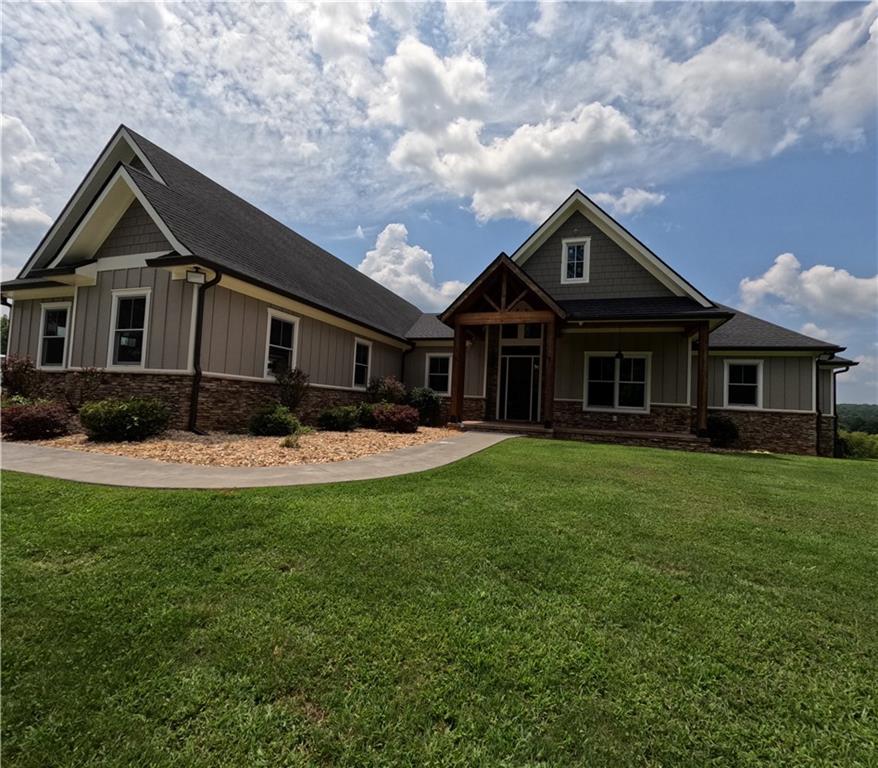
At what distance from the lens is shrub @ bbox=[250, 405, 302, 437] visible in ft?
33.8

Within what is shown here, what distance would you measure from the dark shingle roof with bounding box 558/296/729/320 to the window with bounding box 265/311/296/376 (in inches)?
317

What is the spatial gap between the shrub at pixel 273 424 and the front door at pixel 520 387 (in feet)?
26.5

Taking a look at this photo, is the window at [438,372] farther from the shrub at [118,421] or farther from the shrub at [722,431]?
the shrub at [118,421]

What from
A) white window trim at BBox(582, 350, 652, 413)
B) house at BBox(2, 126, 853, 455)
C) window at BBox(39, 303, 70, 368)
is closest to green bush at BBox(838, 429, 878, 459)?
house at BBox(2, 126, 853, 455)

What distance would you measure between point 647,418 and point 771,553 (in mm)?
11572

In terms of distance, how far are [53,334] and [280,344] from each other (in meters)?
6.52

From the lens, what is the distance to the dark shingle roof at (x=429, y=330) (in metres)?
18.6

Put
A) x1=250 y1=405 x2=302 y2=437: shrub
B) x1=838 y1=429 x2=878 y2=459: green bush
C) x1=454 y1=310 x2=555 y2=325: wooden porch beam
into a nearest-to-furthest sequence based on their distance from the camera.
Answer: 1. x1=250 y1=405 x2=302 y2=437: shrub
2. x1=454 y1=310 x2=555 y2=325: wooden porch beam
3. x1=838 y1=429 x2=878 y2=459: green bush

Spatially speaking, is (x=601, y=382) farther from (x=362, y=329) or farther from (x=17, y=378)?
(x=17, y=378)

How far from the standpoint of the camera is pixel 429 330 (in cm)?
1967

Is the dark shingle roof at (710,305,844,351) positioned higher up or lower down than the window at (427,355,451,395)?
higher up

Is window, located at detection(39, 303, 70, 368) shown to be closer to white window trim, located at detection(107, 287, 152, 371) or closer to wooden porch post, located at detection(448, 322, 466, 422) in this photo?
white window trim, located at detection(107, 287, 152, 371)

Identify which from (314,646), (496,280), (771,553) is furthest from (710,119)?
(314,646)

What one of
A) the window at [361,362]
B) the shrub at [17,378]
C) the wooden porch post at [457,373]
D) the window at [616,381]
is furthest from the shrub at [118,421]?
the window at [616,381]
